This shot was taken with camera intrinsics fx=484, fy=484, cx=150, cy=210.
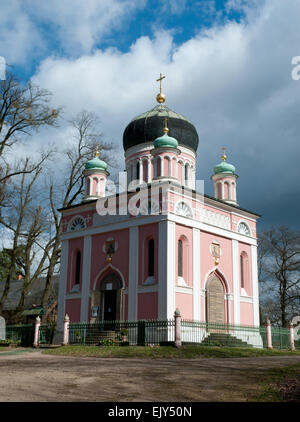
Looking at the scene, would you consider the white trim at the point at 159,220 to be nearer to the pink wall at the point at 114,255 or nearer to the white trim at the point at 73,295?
the pink wall at the point at 114,255

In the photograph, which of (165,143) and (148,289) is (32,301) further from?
(165,143)

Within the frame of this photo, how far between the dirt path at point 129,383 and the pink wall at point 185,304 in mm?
8519

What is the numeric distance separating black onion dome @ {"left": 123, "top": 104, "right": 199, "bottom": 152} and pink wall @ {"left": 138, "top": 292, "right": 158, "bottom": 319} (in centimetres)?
876

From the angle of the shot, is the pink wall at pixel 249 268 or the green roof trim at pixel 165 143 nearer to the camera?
the green roof trim at pixel 165 143

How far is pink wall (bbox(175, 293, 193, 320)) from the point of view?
20016 mm

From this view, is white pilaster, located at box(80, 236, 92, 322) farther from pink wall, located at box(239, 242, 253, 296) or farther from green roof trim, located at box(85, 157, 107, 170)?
pink wall, located at box(239, 242, 253, 296)

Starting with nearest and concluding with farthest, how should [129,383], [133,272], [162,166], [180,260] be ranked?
1. [129,383]
2. [180,260]
3. [133,272]
4. [162,166]

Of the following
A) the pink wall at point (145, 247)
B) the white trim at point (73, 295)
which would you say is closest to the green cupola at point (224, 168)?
the pink wall at point (145, 247)

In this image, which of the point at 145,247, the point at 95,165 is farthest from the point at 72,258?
the point at 95,165

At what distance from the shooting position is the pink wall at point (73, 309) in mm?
23078

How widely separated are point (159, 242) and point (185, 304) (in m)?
2.81

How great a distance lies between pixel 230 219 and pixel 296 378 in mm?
15187

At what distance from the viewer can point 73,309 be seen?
23344 millimetres
